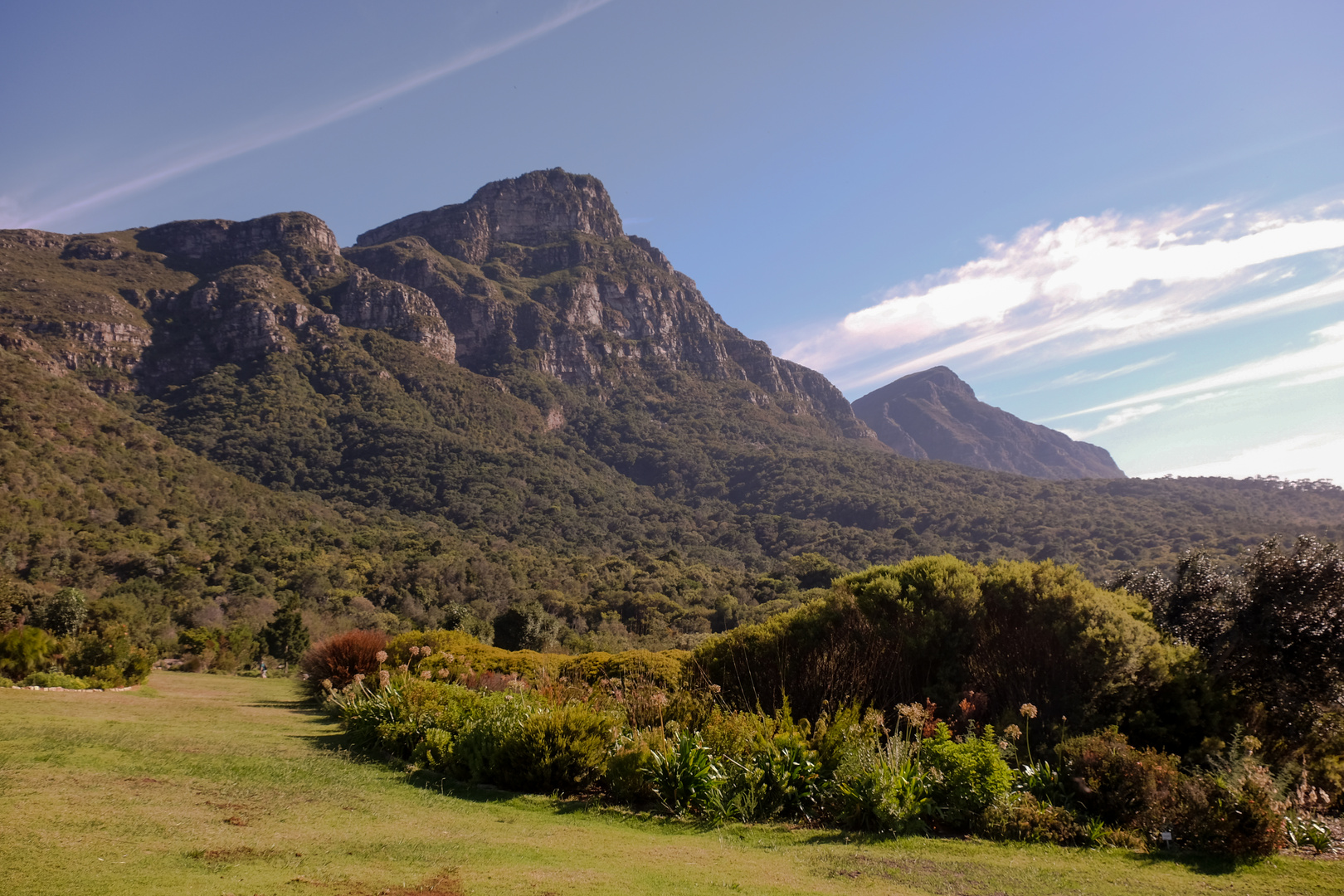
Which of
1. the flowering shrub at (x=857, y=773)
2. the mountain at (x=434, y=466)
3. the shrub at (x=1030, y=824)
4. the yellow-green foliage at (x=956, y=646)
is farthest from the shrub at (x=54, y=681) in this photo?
the shrub at (x=1030, y=824)

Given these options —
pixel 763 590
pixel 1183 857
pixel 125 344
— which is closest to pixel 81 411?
pixel 125 344

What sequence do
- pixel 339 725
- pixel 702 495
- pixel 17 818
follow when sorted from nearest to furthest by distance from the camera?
pixel 17 818, pixel 339 725, pixel 702 495

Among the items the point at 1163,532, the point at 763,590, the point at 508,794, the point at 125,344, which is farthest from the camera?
the point at 125,344

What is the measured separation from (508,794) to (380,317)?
118381 millimetres

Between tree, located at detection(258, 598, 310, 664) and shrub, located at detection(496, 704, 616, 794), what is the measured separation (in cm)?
2786

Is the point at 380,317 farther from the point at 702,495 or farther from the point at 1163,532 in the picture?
the point at 1163,532

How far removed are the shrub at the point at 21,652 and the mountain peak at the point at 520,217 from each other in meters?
164

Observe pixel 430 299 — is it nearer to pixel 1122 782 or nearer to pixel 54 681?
pixel 54 681

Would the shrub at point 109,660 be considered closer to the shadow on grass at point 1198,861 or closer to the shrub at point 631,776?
the shrub at point 631,776

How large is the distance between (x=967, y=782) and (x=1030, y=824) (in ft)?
1.73

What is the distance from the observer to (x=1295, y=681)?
27.1 ft

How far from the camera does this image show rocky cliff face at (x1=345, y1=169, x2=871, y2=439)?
132 metres

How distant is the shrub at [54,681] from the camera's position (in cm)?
1305

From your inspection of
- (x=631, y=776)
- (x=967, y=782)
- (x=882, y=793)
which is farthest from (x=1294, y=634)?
(x=631, y=776)
